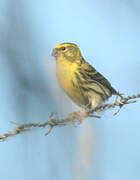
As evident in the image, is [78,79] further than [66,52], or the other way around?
[66,52]

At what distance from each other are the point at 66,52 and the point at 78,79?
26 centimetres

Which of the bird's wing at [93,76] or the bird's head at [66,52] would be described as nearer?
the bird's wing at [93,76]

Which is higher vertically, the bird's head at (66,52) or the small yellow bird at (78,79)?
the bird's head at (66,52)

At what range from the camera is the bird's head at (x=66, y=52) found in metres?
2.73

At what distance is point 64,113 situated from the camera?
922 mm

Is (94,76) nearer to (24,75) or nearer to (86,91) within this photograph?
(86,91)

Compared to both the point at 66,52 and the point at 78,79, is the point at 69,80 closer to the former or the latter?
the point at 78,79

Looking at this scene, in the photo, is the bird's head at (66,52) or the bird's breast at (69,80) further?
the bird's head at (66,52)

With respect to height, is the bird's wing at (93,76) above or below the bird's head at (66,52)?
below

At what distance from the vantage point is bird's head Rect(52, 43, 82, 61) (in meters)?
2.73

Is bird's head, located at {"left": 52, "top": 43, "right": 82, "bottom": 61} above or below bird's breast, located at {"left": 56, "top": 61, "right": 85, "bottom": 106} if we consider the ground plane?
above

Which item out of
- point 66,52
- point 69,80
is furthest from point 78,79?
point 66,52

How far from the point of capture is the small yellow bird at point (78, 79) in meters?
2.45

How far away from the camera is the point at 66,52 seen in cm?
280
